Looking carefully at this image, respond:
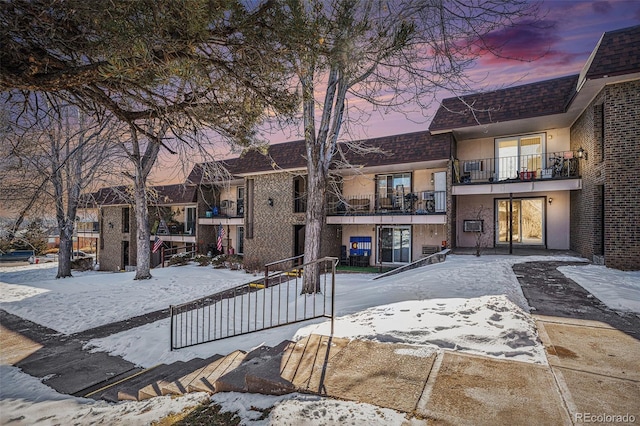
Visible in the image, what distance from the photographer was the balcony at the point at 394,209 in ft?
51.7

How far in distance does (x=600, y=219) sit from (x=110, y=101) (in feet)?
47.2

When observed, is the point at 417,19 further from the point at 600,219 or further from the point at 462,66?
the point at 600,219

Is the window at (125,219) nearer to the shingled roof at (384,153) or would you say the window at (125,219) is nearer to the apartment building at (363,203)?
the apartment building at (363,203)

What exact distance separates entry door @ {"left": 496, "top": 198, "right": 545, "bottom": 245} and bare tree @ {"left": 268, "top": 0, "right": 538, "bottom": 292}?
1000cm

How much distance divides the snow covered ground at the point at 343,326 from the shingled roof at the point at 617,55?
5754 mm

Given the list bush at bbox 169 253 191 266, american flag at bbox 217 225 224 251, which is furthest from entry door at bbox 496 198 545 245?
bush at bbox 169 253 191 266

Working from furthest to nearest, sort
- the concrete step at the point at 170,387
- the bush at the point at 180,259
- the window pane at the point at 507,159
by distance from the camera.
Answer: the bush at the point at 180,259, the window pane at the point at 507,159, the concrete step at the point at 170,387

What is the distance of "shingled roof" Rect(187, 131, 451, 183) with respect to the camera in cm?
1530

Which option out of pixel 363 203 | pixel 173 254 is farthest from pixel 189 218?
pixel 363 203

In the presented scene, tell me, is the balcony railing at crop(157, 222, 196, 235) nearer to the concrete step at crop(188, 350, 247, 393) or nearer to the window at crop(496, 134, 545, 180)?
the window at crop(496, 134, 545, 180)

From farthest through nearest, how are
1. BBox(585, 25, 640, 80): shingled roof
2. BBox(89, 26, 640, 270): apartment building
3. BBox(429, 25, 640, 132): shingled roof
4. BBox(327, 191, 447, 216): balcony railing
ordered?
BBox(327, 191, 447, 216): balcony railing, BBox(89, 26, 640, 270): apartment building, BBox(429, 25, 640, 132): shingled roof, BBox(585, 25, 640, 80): shingled roof

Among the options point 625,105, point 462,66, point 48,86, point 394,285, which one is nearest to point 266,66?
point 48,86

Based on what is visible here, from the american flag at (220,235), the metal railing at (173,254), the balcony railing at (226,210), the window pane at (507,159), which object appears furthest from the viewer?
the balcony railing at (226,210)

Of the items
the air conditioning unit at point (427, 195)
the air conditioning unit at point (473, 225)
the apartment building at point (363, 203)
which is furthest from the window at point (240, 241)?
the air conditioning unit at point (473, 225)
